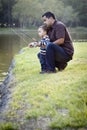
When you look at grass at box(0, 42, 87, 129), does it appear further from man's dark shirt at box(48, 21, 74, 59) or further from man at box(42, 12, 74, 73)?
man's dark shirt at box(48, 21, 74, 59)

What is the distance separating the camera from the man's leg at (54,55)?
9.94 m

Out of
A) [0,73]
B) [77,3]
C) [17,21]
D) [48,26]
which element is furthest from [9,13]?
[48,26]

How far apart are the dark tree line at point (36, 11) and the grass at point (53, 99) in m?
77.0

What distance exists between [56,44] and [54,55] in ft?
0.93

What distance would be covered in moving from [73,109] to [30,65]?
20.6 ft

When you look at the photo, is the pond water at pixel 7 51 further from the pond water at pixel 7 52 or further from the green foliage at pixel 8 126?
the green foliage at pixel 8 126

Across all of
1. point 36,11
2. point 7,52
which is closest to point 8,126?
point 7,52

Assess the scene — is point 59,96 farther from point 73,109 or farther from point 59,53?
point 59,53

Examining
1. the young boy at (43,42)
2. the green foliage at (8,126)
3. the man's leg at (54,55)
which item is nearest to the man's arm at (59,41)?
the man's leg at (54,55)

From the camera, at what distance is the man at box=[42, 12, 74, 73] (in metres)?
10.0

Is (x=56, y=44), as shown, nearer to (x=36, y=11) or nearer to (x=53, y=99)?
(x=53, y=99)

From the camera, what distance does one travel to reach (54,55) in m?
10.1

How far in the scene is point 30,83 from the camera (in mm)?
9102

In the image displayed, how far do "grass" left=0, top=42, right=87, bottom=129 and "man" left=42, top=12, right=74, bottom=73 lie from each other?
0.42 meters
